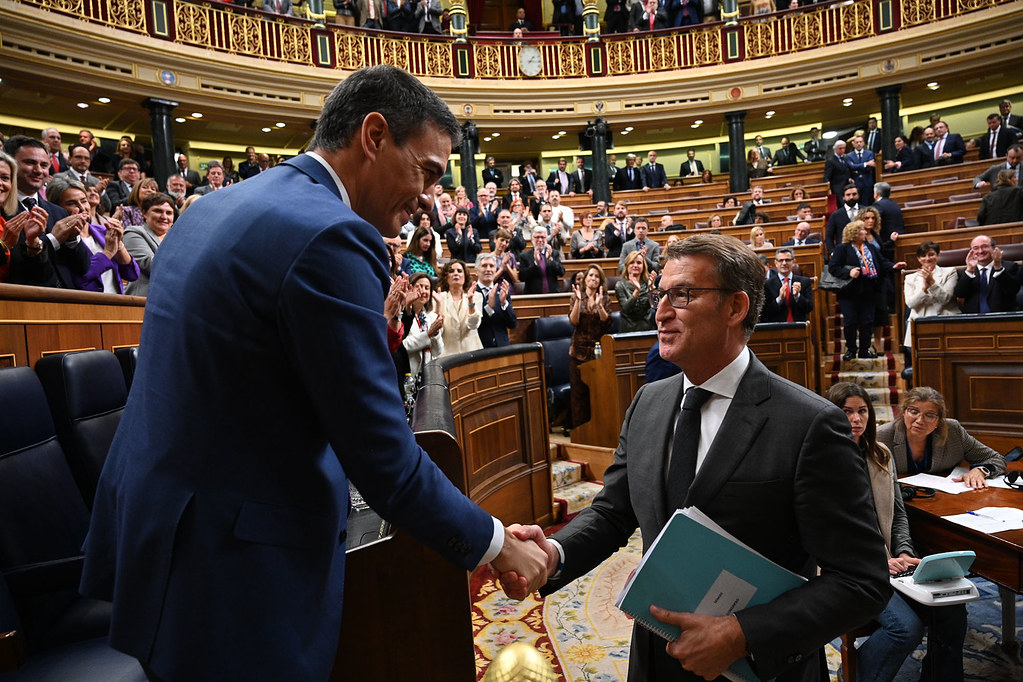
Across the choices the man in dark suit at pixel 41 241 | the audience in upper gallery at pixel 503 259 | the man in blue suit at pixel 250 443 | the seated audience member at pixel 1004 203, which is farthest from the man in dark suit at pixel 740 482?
the seated audience member at pixel 1004 203

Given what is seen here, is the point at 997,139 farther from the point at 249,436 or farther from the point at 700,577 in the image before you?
the point at 249,436

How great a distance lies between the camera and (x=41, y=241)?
2.63 meters

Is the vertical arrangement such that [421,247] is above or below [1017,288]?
above

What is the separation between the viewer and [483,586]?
3449 mm

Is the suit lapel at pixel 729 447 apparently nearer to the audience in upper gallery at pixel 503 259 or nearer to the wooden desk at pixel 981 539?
the wooden desk at pixel 981 539

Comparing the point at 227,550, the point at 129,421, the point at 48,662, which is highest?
the point at 129,421

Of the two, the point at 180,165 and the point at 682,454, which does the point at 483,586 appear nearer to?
the point at 682,454

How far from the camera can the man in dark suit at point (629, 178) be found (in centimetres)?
1338

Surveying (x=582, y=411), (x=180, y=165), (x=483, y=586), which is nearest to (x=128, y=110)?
(x=180, y=165)

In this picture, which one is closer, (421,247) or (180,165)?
(421,247)

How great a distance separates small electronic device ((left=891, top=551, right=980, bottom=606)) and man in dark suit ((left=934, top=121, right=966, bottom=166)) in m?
10.5

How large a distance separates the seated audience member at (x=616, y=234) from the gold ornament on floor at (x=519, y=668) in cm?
744

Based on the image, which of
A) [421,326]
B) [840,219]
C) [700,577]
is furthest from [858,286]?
[700,577]

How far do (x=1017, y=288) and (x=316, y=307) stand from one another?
614 cm
